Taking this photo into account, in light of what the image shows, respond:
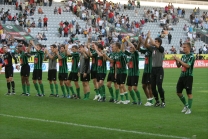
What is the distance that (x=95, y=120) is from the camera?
48.3ft

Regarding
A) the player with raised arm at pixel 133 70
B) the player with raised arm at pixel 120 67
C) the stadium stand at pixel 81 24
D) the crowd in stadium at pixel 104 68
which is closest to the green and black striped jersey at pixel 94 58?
the crowd in stadium at pixel 104 68

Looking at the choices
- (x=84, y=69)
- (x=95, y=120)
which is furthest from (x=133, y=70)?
(x=95, y=120)

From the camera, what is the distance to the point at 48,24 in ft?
168

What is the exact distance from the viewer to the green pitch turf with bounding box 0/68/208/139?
12.5m

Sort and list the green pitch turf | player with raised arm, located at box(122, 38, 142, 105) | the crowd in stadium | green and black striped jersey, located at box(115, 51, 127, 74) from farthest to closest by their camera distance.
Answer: green and black striped jersey, located at box(115, 51, 127, 74), player with raised arm, located at box(122, 38, 142, 105), the crowd in stadium, the green pitch turf

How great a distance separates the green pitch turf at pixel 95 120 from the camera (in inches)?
492

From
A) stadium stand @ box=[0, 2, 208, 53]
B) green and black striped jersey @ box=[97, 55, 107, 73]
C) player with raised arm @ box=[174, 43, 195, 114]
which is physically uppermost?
player with raised arm @ box=[174, 43, 195, 114]

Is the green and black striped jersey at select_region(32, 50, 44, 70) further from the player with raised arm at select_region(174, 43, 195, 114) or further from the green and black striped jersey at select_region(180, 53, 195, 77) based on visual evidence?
the green and black striped jersey at select_region(180, 53, 195, 77)

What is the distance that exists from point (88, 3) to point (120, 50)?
38.5 m

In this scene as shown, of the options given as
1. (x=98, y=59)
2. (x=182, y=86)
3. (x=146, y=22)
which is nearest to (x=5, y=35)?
(x=146, y=22)

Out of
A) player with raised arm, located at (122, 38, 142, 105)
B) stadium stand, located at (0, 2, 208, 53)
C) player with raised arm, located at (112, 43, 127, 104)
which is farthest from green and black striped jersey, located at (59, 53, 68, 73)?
stadium stand, located at (0, 2, 208, 53)

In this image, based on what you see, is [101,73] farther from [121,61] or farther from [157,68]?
[157,68]

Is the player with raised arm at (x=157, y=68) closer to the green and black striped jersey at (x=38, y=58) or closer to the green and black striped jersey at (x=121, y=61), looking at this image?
the green and black striped jersey at (x=121, y=61)

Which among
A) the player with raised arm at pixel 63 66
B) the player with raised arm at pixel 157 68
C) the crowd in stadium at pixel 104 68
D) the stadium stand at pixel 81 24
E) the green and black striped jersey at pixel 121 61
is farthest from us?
the stadium stand at pixel 81 24
